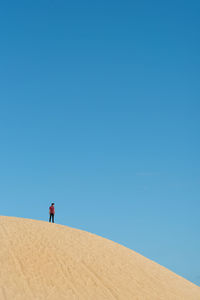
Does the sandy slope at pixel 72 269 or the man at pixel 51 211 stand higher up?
the man at pixel 51 211

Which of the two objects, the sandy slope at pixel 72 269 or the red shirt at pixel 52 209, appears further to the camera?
the red shirt at pixel 52 209

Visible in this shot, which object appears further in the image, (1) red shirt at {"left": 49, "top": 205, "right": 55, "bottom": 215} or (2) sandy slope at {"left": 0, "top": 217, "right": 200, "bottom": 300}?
(1) red shirt at {"left": 49, "top": 205, "right": 55, "bottom": 215}

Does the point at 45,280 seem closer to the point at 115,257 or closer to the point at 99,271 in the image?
the point at 99,271

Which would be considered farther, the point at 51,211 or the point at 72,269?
the point at 51,211

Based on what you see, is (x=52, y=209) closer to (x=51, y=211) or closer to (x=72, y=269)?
(x=51, y=211)

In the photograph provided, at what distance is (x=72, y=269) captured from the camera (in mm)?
22375

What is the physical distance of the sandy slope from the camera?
1970cm

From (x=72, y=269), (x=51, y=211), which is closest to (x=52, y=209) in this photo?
(x=51, y=211)

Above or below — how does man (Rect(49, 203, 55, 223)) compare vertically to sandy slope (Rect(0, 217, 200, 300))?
above

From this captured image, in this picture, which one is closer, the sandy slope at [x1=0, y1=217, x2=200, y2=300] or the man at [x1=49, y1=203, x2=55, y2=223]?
the sandy slope at [x1=0, y1=217, x2=200, y2=300]

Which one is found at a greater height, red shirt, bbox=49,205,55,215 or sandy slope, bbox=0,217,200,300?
red shirt, bbox=49,205,55,215

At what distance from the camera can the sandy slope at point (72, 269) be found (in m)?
19.7

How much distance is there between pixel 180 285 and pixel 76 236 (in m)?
8.38

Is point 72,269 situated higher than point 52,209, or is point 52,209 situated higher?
point 52,209
